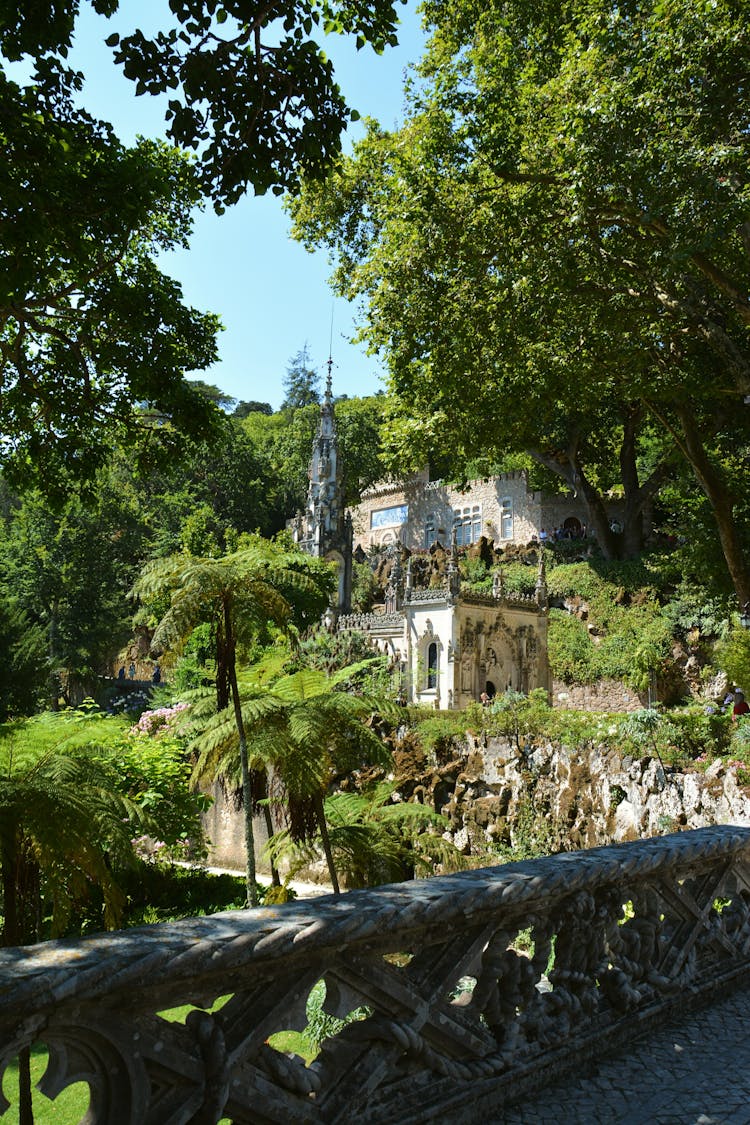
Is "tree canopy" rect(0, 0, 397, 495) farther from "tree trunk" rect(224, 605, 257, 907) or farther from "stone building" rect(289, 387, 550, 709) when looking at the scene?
"stone building" rect(289, 387, 550, 709)

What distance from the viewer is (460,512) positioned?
5575 centimetres

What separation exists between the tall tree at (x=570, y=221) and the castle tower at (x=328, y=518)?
85.0 ft

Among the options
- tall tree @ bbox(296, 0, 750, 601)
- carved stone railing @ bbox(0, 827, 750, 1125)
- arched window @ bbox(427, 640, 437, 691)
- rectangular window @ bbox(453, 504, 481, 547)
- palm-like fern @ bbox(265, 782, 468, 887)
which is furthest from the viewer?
rectangular window @ bbox(453, 504, 481, 547)

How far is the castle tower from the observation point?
4447 centimetres

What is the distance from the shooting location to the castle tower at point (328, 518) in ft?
146

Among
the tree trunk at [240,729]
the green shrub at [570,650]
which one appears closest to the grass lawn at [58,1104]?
the tree trunk at [240,729]

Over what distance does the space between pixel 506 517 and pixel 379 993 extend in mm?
50789

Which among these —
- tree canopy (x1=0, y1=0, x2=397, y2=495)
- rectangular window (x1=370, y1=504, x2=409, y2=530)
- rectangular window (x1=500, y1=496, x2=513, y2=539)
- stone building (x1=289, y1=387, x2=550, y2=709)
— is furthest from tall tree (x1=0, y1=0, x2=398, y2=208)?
rectangular window (x1=370, y1=504, x2=409, y2=530)

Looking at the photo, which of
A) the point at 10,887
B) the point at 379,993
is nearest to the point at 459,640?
the point at 10,887

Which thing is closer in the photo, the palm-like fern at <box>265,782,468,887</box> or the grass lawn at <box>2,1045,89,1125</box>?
the grass lawn at <box>2,1045,89,1125</box>

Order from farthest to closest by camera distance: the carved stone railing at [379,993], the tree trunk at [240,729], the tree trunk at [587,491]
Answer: the tree trunk at [587,491]
the tree trunk at [240,729]
the carved stone railing at [379,993]

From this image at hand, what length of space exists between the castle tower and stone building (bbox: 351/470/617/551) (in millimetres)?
6911

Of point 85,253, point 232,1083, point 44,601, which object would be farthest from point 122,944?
point 44,601

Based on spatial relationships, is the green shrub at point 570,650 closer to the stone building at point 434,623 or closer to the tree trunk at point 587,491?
the stone building at point 434,623
